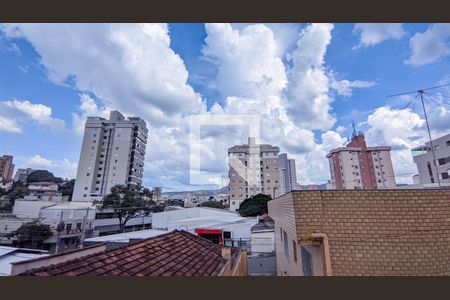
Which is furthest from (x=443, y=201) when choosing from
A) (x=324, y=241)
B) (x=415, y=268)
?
(x=324, y=241)

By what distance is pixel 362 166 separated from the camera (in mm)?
28188

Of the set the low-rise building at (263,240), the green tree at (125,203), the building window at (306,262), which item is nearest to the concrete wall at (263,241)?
the low-rise building at (263,240)

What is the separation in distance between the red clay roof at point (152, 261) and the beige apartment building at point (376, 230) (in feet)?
5.15

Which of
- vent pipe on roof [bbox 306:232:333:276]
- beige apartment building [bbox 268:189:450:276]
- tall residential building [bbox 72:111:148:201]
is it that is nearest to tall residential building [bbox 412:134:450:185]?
beige apartment building [bbox 268:189:450:276]

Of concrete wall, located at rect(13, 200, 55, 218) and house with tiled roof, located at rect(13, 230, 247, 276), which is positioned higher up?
concrete wall, located at rect(13, 200, 55, 218)

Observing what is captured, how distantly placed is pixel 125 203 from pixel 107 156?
15.1 m

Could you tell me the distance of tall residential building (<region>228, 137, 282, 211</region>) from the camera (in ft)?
102

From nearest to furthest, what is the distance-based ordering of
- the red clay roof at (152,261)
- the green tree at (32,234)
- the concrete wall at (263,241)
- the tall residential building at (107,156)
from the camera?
the red clay roof at (152,261)
the concrete wall at (263,241)
the green tree at (32,234)
the tall residential building at (107,156)

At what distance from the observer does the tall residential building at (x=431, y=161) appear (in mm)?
16672

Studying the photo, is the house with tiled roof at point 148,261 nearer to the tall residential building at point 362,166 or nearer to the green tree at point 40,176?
the tall residential building at point 362,166

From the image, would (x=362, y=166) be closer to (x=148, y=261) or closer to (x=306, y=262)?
(x=306, y=262)

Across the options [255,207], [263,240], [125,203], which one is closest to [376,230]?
[263,240]

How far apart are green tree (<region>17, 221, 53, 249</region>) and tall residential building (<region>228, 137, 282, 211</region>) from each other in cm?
2150

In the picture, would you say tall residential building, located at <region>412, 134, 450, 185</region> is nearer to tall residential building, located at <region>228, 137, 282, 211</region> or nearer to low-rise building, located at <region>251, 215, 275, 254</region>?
low-rise building, located at <region>251, 215, 275, 254</region>
